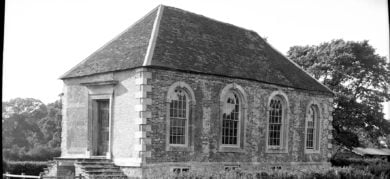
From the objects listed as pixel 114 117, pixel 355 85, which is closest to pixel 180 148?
pixel 114 117

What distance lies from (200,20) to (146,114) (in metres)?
8.21

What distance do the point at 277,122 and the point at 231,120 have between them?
11.9ft

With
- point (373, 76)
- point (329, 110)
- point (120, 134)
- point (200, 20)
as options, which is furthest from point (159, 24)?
point (373, 76)

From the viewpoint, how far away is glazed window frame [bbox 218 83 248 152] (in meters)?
21.1

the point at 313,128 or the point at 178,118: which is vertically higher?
the point at 178,118

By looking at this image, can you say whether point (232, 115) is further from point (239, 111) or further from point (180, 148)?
point (180, 148)

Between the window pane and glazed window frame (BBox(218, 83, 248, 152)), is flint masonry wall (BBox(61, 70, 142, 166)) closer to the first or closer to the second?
the window pane

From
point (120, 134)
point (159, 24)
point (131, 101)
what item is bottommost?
point (120, 134)

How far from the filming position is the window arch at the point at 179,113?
19.0 meters

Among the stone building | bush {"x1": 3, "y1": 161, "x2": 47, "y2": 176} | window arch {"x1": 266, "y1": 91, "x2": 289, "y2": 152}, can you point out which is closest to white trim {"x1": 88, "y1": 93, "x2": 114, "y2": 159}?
the stone building

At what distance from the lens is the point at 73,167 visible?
62.0ft

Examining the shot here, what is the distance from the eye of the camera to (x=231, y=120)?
71.3 ft

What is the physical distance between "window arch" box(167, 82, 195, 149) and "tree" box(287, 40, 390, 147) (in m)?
19.5

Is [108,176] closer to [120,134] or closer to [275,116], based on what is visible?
[120,134]
